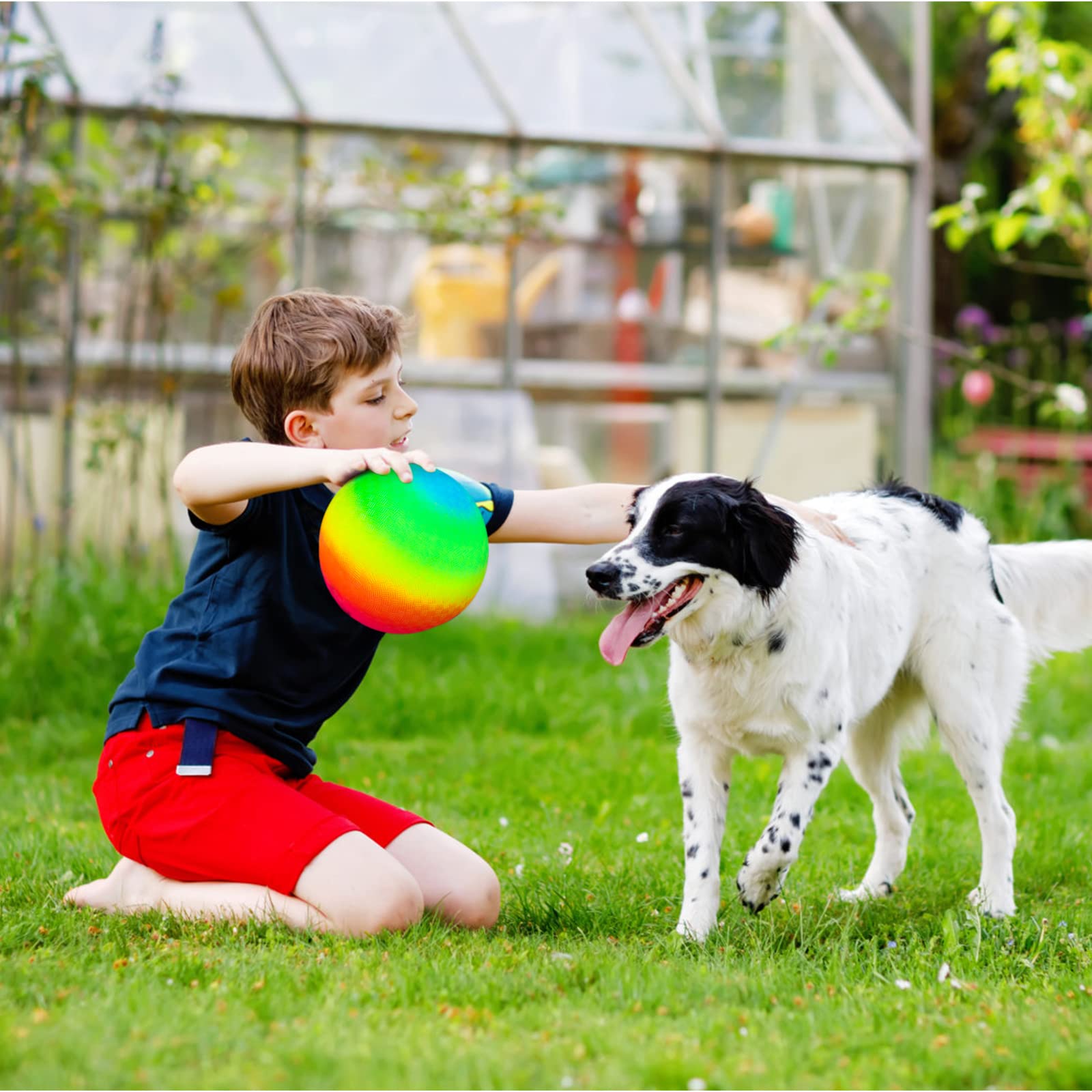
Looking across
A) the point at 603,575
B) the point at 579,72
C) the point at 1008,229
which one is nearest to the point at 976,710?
the point at 603,575

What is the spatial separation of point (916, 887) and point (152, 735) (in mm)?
2042

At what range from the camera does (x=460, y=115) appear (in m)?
9.04

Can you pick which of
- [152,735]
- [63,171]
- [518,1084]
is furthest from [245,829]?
[63,171]

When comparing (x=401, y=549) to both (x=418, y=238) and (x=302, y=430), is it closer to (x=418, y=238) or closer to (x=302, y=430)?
(x=302, y=430)

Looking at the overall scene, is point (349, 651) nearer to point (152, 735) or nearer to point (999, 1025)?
point (152, 735)

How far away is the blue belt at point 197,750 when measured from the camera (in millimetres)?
3270

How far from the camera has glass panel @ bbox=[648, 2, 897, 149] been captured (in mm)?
9492

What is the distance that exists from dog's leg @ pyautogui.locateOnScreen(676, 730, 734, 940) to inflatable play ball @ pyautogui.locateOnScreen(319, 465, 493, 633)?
699 millimetres

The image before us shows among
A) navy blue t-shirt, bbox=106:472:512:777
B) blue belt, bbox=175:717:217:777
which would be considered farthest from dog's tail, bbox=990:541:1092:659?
blue belt, bbox=175:717:217:777

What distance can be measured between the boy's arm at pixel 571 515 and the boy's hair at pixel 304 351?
0.53 metres

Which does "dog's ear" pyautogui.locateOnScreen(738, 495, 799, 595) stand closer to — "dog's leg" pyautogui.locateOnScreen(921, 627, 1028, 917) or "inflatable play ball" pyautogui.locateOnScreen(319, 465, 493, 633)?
"inflatable play ball" pyautogui.locateOnScreen(319, 465, 493, 633)

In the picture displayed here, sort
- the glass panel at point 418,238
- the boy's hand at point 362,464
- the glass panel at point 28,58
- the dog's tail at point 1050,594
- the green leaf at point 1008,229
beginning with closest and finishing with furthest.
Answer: the boy's hand at point 362,464 < the dog's tail at point 1050,594 < the green leaf at point 1008,229 < the glass panel at point 28,58 < the glass panel at point 418,238

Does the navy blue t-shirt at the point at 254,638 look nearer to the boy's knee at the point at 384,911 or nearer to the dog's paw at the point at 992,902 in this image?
the boy's knee at the point at 384,911

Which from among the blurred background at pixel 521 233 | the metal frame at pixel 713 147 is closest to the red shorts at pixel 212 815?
the blurred background at pixel 521 233
